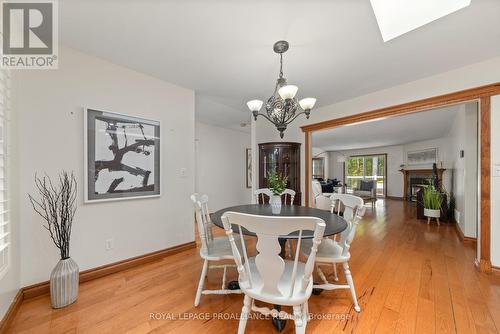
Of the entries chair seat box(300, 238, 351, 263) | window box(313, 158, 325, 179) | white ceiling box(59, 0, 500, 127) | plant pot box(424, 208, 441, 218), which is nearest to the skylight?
white ceiling box(59, 0, 500, 127)

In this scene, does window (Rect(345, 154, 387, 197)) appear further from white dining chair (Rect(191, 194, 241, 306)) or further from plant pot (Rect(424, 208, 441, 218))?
white dining chair (Rect(191, 194, 241, 306))

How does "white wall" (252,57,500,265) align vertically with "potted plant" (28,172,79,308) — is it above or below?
above

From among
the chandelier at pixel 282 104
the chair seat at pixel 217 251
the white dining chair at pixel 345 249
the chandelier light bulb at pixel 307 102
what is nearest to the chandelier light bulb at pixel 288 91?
the chandelier at pixel 282 104

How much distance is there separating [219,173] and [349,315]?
4.09 m

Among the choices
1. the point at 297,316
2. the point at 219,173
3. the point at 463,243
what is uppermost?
the point at 219,173

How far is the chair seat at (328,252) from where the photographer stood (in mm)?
1610

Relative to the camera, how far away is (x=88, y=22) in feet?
5.38

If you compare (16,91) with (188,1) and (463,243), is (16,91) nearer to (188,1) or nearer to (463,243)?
(188,1)

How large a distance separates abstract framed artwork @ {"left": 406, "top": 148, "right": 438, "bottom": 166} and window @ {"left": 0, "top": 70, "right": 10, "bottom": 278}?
31.7 ft

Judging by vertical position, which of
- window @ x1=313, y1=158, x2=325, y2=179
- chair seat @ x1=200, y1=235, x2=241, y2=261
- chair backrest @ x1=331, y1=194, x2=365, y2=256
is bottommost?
chair seat @ x1=200, y1=235, x2=241, y2=261

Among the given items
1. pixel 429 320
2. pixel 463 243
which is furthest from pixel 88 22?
pixel 463 243

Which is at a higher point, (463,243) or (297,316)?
(297,316)

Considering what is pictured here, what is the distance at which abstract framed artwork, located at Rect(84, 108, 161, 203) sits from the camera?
2.08 meters

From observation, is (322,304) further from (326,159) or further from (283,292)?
(326,159)
